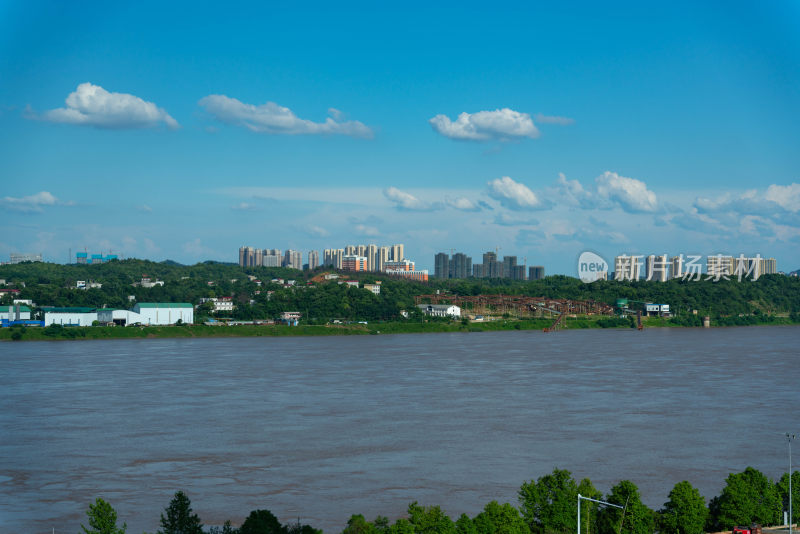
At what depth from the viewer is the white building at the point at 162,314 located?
84.9 feet

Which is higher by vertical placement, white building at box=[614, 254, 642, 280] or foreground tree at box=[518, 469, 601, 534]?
white building at box=[614, 254, 642, 280]

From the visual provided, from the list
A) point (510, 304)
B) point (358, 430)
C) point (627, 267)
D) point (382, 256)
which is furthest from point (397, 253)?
point (358, 430)

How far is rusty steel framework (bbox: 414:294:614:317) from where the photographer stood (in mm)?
33688

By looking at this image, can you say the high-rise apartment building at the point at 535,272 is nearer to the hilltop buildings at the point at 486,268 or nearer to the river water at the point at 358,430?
the hilltop buildings at the point at 486,268

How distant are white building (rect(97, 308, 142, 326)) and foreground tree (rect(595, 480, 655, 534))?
2228 centimetres

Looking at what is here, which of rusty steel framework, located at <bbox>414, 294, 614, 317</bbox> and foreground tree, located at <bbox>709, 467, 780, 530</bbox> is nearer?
foreground tree, located at <bbox>709, 467, 780, 530</bbox>

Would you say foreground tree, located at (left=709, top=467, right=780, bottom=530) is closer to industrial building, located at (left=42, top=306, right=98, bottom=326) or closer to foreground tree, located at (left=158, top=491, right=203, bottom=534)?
foreground tree, located at (left=158, top=491, right=203, bottom=534)

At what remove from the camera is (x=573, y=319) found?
32844 millimetres

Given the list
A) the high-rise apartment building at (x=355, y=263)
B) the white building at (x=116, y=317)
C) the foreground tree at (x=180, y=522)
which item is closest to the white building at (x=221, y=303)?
the white building at (x=116, y=317)

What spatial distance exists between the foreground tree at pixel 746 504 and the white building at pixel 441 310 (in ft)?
81.9

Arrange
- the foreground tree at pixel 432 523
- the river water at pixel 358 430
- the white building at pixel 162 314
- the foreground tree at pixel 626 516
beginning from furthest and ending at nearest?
1. the white building at pixel 162 314
2. the river water at pixel 358 430
3. the foreground tree at pixel 626 516
4. the foreground tree at pixel 432 523

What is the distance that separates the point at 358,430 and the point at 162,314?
18.3 meters

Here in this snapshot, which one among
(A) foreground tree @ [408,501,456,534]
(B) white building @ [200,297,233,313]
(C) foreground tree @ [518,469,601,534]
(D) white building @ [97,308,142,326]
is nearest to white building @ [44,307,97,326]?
(D) white building @ [97,308,142,326]

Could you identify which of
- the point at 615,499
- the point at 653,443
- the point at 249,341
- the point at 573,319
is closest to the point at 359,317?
the point at 249,341
